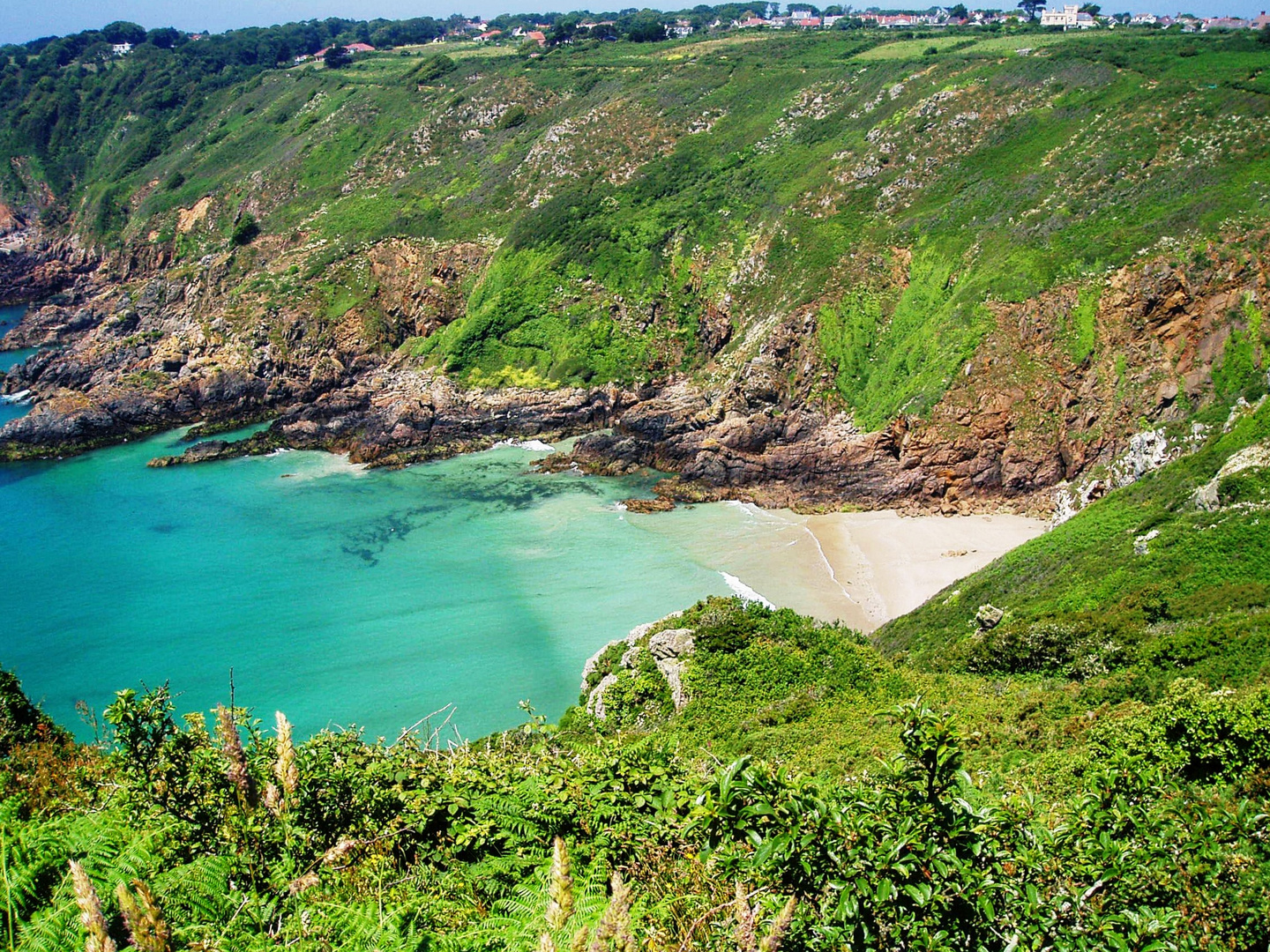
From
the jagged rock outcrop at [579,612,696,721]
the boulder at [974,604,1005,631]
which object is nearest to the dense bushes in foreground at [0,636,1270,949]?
the jagged rock outcrop at [579,612,696,721]

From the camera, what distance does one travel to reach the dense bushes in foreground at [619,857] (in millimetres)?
4512

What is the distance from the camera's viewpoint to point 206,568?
107 ft

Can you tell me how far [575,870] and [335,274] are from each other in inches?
2136

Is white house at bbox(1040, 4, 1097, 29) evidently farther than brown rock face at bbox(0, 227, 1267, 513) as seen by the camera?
Yes

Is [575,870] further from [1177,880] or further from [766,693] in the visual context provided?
[766,693]

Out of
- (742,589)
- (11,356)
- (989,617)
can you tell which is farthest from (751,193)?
(11,356)

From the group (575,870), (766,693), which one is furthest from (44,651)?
(575,870)

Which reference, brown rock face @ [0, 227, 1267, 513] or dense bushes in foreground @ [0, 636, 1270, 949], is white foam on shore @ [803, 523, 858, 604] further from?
→ dense bushes in foreground @ [0, 636, 1270, 949]

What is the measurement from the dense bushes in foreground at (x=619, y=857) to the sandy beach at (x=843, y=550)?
20.1m

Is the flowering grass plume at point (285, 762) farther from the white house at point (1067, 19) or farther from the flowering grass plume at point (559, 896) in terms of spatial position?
the white house at point (1067, 19)

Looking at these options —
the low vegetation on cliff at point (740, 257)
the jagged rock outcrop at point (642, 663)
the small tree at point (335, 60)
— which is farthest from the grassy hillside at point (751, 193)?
the small tree at point (335, 60)

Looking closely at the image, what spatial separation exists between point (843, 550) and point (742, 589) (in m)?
5.26

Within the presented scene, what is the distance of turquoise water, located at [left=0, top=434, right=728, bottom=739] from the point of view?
24312mm

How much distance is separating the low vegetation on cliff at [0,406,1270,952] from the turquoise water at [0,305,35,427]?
4821 cm
